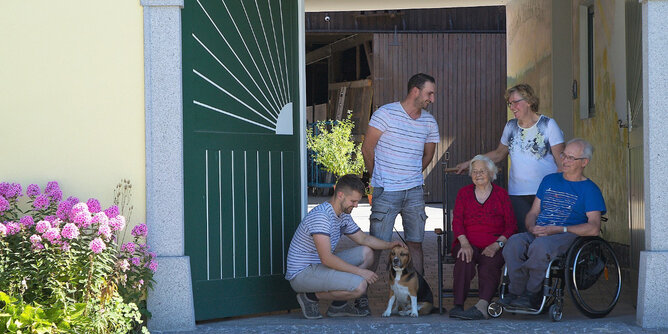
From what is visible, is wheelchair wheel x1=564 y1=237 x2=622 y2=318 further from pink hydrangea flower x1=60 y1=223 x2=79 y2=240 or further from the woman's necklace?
pink hydrangea flower x1=60 y1=223 x2=79 y2=240

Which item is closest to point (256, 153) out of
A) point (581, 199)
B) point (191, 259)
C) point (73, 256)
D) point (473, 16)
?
point (191, 259)

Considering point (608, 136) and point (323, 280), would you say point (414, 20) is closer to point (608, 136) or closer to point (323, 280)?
point (608, 136)

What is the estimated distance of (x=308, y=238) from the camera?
5797mm

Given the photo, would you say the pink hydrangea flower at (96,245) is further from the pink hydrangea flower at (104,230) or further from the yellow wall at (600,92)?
the yellow wall at (600,92)

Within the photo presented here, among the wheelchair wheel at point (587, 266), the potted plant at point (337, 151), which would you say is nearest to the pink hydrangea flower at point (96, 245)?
the wheelchair wheel at point (587, 266)

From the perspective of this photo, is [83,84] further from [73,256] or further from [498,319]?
[498,319]

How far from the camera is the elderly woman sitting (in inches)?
230

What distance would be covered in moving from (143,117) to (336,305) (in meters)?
1.67

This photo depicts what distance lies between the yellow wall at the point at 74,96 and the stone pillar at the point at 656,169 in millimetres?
2943

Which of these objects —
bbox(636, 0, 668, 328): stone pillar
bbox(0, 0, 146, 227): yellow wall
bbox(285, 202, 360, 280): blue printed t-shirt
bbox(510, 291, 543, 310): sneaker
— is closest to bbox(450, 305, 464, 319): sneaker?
bbox(510, 291, 543, 310): sneaker

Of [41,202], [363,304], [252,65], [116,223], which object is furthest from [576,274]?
[41,202]

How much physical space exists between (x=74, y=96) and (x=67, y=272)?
1.17 metres

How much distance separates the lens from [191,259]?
565 cm

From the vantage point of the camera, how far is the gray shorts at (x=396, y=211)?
6.12 metres
